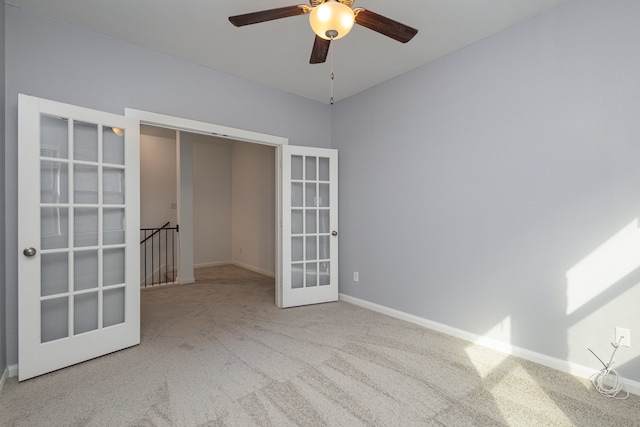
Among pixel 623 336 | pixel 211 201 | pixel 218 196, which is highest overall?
pixel 218 196

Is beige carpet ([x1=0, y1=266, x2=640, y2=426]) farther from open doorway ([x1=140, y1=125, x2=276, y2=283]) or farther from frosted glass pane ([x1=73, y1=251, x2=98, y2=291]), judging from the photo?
open doorway ([x1=140, y1=125, x2=276, y2=283])

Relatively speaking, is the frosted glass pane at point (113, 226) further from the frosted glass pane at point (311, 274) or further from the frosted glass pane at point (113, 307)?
the frosted glass pane at point (311, 274)

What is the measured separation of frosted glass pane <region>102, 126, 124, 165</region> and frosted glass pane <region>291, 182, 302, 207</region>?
188 centimetres

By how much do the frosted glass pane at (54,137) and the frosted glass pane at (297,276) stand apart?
2550 mm

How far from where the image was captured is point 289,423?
1.68m

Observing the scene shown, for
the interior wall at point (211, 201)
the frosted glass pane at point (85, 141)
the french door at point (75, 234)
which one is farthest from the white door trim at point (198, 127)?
the interior wall at point (211, 201)

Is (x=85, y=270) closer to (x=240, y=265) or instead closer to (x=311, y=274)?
(x=311, y=274)

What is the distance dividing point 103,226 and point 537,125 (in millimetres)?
3698

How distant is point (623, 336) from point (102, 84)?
4490 millimetres

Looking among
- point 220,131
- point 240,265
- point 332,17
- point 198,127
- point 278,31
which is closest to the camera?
point 332,17

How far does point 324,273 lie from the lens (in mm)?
4078

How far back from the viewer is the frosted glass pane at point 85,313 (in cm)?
241

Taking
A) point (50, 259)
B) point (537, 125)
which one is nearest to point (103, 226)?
point (50, 259)

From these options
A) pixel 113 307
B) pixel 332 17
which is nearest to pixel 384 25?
pixel 332 17
